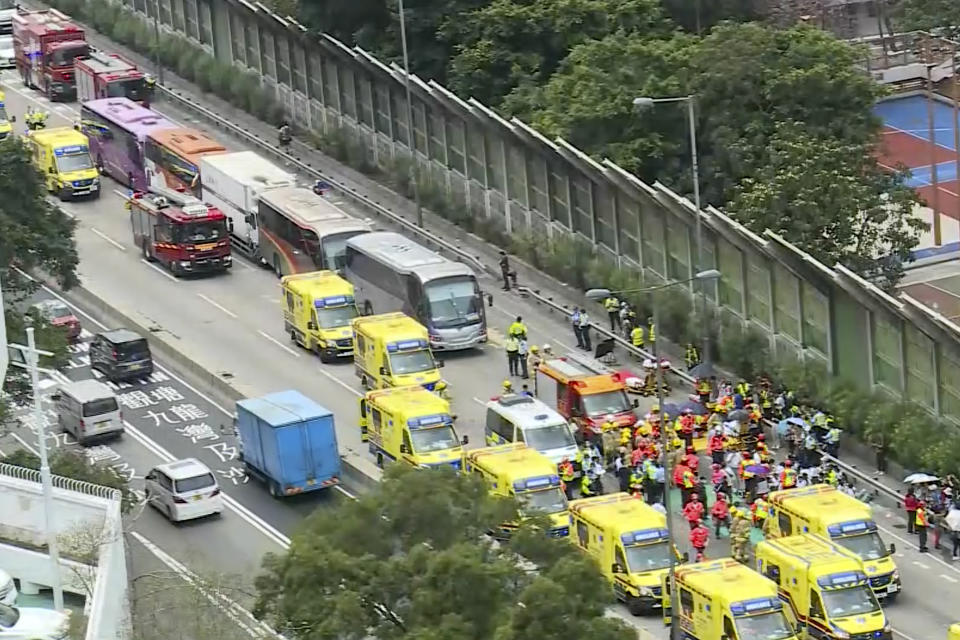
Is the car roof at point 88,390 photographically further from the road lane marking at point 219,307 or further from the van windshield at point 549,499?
the van windshield at point 549,499

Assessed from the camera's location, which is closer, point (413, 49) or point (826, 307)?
point (826, 307)

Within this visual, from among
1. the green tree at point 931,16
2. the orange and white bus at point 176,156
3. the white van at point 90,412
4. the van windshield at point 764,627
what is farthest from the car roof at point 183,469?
the green tree at point 931,16

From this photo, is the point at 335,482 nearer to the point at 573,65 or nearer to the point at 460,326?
the point at 460,326

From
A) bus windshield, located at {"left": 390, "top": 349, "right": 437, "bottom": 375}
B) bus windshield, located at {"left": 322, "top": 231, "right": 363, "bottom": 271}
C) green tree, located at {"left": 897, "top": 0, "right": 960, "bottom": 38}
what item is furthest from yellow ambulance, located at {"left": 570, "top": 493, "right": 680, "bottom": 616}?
green tree, located at {"left": 897, "top": 0, "right": 960, "bottom": 38}

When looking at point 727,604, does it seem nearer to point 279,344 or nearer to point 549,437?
point 549,437

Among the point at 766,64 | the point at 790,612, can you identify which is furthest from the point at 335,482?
the point at 766,64

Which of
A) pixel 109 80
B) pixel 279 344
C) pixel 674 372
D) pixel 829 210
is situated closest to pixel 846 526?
pixel 674 372

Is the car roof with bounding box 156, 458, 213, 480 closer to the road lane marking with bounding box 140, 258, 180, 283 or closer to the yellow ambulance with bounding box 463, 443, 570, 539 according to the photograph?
the yellow ambulance with bounding box 463, 443, 570, 539
